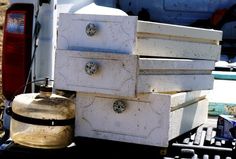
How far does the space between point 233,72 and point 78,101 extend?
1.73m

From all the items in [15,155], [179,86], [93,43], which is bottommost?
[15,155]

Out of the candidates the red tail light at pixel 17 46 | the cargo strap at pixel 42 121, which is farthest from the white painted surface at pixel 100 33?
the red tail light at pixel 17 46

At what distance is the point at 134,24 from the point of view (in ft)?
8.03

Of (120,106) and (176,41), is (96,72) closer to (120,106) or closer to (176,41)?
(120,106)

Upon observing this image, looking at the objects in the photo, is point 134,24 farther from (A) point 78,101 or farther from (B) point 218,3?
(B) point 218,3

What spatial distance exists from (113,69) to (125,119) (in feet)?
0.83

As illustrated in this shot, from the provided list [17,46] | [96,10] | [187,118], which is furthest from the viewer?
[96,10]

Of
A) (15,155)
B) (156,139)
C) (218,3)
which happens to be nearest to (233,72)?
(218,3)

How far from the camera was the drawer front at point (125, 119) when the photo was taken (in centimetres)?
253

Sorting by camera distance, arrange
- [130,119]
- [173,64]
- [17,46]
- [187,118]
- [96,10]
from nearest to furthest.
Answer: [130,119] < [173,64] < [187,118] < [17,46] < [96,10]

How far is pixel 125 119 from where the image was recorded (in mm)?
2588

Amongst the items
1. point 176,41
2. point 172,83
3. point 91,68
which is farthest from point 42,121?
point 176,41

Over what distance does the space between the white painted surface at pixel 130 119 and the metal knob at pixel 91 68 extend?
0.49ft

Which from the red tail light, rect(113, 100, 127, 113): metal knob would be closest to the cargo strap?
rect(113, 100, 127, 113): metal knob
